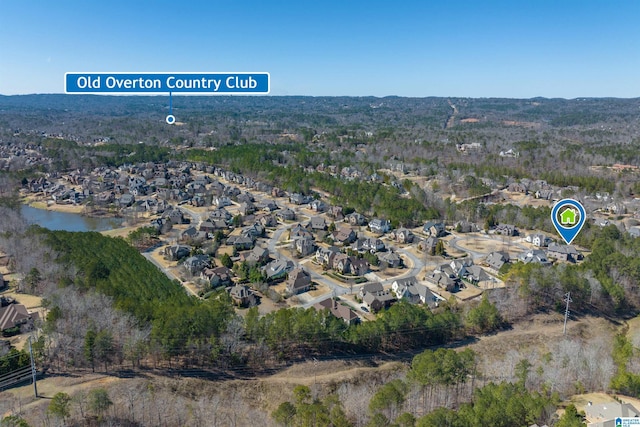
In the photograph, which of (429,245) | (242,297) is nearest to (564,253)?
(429,245)

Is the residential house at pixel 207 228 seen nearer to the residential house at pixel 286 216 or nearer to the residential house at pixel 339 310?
the residential house at pixel 286 216

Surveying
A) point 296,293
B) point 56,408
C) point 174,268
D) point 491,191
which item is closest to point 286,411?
point 56,408

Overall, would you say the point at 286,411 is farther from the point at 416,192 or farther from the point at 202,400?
the point at 416,192

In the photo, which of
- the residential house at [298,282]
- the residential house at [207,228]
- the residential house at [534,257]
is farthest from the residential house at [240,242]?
the residential house at [534,257]

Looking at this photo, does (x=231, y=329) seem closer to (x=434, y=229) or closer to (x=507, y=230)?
(x=434, y=229)

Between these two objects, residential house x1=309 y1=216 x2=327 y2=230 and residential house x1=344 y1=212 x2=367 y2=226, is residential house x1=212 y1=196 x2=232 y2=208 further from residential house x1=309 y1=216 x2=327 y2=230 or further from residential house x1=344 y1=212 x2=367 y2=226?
residential house x1=344 y1=212 x2=367 y2=226

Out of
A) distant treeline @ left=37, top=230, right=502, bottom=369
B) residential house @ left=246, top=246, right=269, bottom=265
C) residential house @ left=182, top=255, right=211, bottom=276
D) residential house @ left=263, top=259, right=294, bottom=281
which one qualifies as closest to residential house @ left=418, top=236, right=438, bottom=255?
distant treeline @ left=37, top=230, right=502, bottom=369
